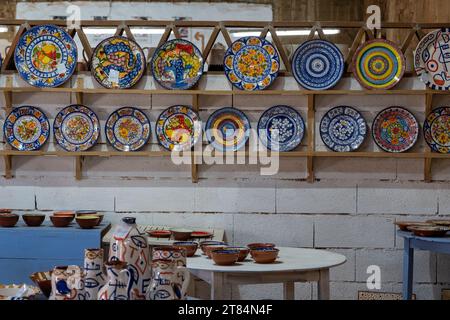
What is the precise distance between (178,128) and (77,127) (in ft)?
2.29

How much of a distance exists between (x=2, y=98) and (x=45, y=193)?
2.38 feet

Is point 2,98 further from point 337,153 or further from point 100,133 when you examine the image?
point 337,153

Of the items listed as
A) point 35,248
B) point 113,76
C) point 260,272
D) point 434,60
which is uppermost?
point 434,60

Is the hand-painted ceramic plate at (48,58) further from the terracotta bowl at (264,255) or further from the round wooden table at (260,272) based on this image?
the terracotta bowl at (264,255)

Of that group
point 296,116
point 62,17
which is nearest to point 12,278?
point 296,116

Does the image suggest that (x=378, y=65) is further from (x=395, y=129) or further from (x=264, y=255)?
(x=264, y=255)

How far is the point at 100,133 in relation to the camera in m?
4.72

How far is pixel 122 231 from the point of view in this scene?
2.20 m

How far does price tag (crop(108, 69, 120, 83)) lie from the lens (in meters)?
4.61

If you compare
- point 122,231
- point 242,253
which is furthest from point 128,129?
point 122,231

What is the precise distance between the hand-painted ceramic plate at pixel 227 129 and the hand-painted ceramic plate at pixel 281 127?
12cm

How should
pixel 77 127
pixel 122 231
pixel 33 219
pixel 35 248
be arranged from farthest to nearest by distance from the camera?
pixel 77 127 < pixel 33 219 < pixel 35 248 < pixel 122 231

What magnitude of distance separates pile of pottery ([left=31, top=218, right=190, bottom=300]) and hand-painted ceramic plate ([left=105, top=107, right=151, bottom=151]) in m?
2.54

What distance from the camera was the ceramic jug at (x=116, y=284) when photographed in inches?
72.6
